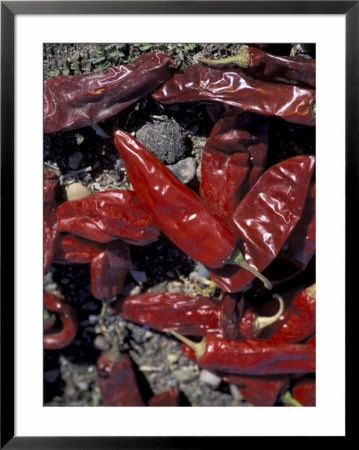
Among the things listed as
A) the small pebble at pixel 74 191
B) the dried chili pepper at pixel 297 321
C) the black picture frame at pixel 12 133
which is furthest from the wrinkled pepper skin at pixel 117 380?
the small pebble at pixel 74 191

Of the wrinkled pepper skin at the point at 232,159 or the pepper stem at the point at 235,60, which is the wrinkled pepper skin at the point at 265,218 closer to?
the wrinkled pepper skin at the point at 232,159

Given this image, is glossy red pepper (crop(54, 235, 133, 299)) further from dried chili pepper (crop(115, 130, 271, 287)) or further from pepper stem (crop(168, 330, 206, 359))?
pepper stem (crop(168, 330, 206, 359))

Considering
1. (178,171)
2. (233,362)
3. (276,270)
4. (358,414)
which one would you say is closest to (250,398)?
(233,362)

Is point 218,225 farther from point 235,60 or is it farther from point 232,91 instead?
point 235,60

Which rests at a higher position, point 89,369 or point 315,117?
point 315,117

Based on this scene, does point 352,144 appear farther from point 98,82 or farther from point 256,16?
point 98,82

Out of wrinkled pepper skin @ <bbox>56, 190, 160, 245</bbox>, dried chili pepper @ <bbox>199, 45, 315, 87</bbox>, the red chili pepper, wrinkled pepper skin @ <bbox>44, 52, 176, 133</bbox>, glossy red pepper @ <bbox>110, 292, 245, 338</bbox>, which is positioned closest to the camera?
dried chili pepper @ <bbox>199, 45, 315, 87</bbox>

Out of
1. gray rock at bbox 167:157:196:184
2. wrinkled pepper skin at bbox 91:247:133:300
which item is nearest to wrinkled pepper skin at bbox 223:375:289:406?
wrinkled pepper skin at bbox 91:247:133:300
